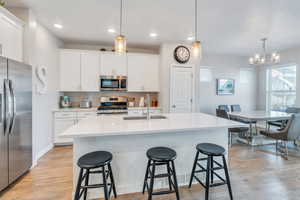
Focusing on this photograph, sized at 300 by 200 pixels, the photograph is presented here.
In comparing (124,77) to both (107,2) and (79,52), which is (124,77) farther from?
(107,2)

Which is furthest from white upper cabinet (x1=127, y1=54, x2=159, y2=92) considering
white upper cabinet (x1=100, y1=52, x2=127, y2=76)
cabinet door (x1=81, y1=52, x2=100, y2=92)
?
cabinet door (x1=81, y1=52, x2=100, y2=92)

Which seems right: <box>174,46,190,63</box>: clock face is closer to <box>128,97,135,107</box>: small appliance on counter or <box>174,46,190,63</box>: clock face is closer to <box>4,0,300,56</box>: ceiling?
<box>4,0,300,56</box>: ceiling

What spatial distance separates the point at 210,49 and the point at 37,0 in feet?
15.2

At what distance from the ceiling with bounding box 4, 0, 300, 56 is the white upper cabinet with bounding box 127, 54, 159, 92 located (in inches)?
18.4

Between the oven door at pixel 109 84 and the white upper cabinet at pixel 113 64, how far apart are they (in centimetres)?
17

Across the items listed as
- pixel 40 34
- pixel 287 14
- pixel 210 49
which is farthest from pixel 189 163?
pixel 210 49

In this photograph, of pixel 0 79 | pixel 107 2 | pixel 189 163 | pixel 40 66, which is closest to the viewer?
pixel 0 79

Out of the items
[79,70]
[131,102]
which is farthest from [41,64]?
[131,102]

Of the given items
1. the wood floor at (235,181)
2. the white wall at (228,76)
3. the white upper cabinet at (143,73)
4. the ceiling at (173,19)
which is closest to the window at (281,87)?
the white wall at (228,76)

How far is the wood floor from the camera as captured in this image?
2.02 meters

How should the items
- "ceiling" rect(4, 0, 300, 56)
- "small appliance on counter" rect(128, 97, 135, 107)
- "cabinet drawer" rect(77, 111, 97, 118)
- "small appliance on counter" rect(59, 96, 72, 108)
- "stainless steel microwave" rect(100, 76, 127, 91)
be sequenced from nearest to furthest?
1. "ceiling" rect(4, 0, 300, 56)
2. "cabinet drawer" rect(77, 111, 97, 118)
3. "small appliance on counter" rect(59, 96, 72, 108)
4. "stainless steel microwave" rect(100, 76, 127, 91)
5. "small appliance on counter" rect(128, 97, 135, 107)

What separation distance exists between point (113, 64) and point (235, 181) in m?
3.77

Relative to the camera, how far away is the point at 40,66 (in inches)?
124

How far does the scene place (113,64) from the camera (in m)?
4.30
